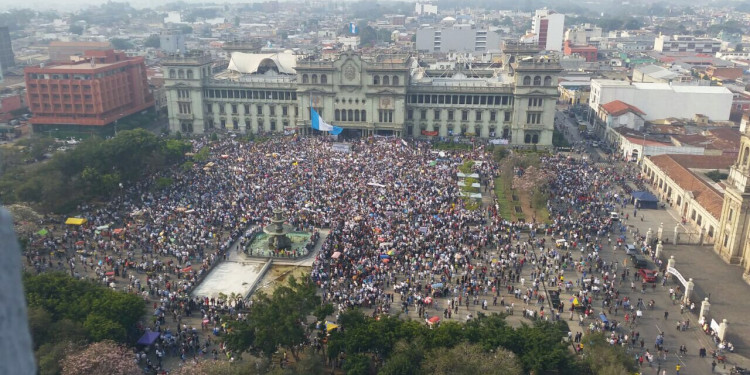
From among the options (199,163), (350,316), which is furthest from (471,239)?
(199,163)

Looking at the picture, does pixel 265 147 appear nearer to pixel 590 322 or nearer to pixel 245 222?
pixel 245 222

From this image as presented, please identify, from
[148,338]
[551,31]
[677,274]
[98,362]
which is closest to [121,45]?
[551,31]

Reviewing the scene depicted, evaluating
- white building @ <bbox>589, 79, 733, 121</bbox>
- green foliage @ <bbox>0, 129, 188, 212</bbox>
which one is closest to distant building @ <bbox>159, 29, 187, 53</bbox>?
green foliage @ <bbox>0, 129, 188, 212</bbox>

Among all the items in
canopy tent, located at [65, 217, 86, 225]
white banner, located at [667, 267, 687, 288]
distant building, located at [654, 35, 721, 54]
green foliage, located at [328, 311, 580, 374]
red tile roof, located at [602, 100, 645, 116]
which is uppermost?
distant building, located at [654, 35, 721, 54]

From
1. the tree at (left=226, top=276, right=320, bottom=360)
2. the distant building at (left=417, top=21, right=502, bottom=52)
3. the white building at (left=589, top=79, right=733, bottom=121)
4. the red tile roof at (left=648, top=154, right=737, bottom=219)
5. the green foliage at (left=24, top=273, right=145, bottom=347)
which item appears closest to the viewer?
the green foliage at (left=24, top=273, right=145, bottom=347)

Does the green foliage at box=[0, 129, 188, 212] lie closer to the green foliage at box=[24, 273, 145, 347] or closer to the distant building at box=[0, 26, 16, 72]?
the green foliage at box=[24, 273, 145, 347]

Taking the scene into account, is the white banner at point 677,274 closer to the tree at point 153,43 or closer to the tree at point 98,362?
the tree at point 98,362

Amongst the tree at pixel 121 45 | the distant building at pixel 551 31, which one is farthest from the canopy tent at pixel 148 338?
the tree at pixel 121 45
